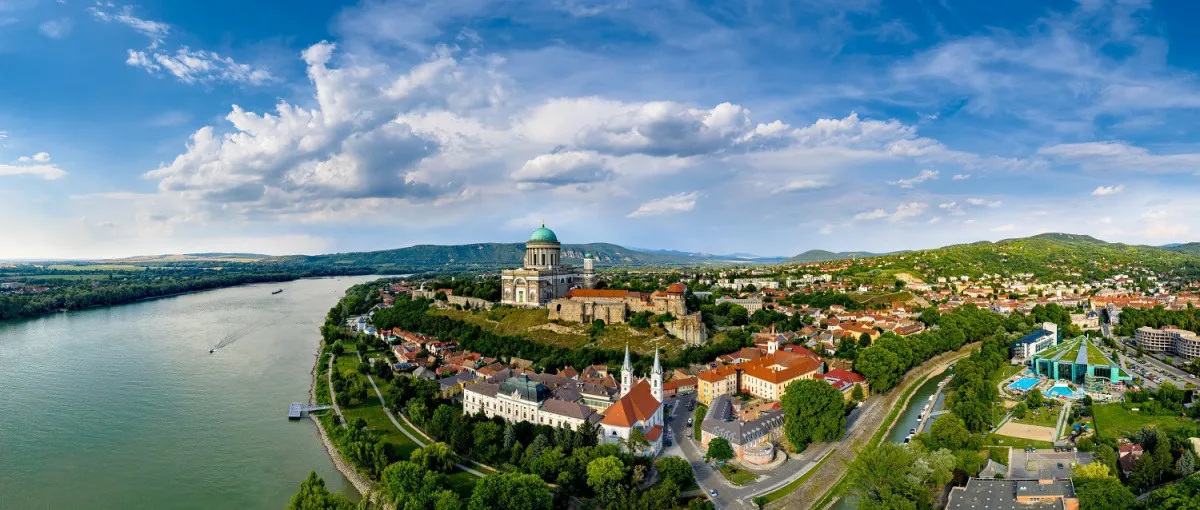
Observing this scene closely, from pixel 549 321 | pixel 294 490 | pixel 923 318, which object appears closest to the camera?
pixel 294 490

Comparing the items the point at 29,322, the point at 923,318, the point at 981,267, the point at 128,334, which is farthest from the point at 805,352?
the point at 29,322

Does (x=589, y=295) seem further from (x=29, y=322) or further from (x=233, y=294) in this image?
(x=233, y=294)

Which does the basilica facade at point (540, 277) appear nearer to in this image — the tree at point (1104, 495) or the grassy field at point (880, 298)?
the grassy field at point (880, 298)

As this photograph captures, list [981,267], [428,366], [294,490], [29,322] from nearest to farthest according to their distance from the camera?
[294,490] < [428,366] < [29,322] < [981,267]

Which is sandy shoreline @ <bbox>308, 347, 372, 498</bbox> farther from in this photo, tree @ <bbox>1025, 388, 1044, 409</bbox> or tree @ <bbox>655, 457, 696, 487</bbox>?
tree @ <bbox>1025, 388, 1044, 409</bbox>

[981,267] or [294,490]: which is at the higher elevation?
[981,267]

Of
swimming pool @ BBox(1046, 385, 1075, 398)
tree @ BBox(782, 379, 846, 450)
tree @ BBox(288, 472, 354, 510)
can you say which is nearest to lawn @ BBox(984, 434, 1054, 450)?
tree @ BBox(782, 379, 846, 450)
